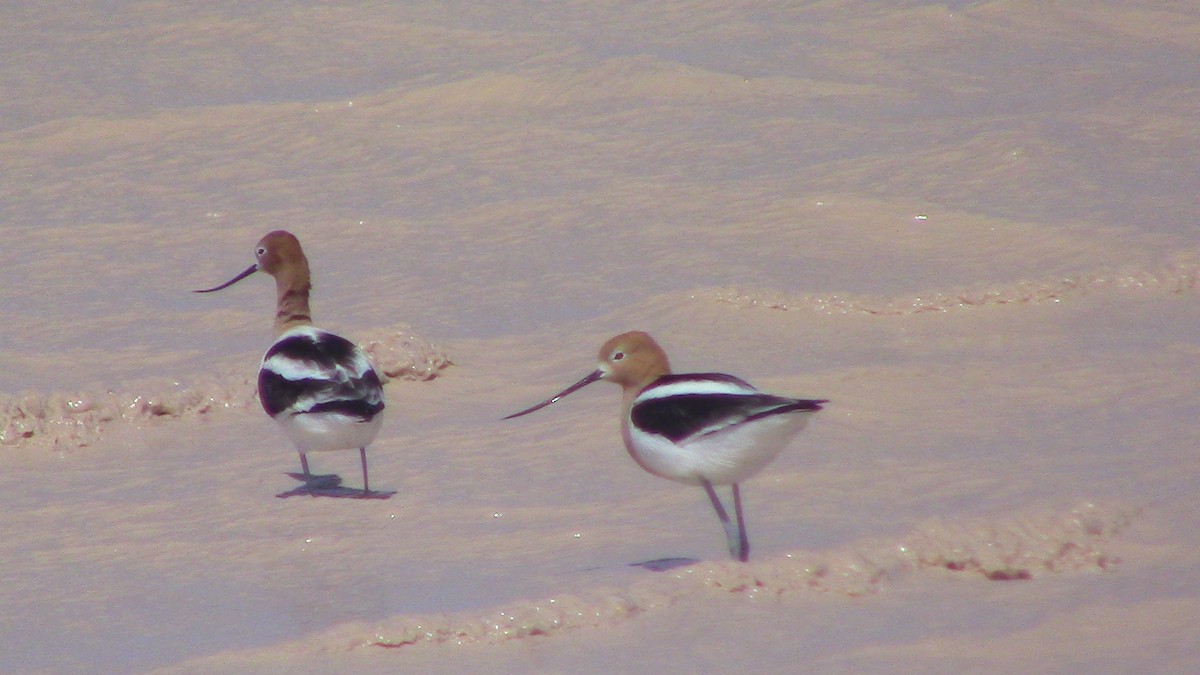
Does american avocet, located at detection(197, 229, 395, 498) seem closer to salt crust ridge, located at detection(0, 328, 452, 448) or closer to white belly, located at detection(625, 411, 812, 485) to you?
salt crust ridge, located at detection(0, 328, 452, 448)

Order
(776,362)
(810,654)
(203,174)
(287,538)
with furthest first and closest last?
(203,174) → (776,362) → (287,538) → (810,654)

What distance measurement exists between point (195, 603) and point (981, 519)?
269cm

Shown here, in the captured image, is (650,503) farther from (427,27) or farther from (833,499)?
(427,27)

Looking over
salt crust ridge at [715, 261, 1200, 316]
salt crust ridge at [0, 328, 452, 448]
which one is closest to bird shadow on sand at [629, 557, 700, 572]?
salt crust ridge at [0, 328, 452, 448]

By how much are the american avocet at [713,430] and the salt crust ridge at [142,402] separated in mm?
2786

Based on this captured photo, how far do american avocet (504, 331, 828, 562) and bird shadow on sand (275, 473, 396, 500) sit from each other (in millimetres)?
1428

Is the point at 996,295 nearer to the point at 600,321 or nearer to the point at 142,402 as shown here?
the point at 600,321

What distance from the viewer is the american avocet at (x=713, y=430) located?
4.94 meters

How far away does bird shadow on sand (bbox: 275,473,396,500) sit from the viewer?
6363mm

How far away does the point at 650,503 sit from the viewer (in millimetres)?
5977

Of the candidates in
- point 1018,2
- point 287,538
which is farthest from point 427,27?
point 287,538

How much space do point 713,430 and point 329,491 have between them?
84.3 inches

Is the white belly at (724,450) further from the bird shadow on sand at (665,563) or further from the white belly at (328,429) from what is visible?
the white belly at (328,429)

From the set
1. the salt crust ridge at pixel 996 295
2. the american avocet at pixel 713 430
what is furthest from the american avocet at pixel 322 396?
the salt crust ridge at pixel 996 295
